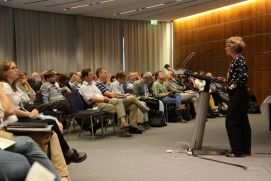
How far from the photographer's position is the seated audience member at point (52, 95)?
666 cm

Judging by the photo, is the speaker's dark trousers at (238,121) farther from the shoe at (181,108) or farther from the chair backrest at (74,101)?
the shoe at (181,108)

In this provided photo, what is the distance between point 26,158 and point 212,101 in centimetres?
730

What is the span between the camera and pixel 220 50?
12.2 meters

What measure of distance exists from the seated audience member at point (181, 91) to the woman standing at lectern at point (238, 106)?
12.7 feet

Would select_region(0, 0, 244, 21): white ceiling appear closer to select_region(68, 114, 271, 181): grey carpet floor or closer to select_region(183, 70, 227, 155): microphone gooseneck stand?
select_region(68, 114, 271, 181): grey carpet floor

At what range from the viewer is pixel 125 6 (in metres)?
11.2

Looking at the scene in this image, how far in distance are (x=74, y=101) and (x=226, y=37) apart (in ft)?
23.5

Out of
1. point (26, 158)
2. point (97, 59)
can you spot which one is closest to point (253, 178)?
point (26, 158)

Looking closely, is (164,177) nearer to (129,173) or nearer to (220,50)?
(129,173)

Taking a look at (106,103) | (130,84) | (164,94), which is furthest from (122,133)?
(130,84)

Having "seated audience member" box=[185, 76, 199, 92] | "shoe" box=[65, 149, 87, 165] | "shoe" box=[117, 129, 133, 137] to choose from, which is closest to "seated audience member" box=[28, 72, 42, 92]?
"shoe" box=[117, 129, 133, 137]

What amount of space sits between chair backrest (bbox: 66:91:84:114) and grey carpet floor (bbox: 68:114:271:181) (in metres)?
0.48

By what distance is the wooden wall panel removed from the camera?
10648 millimetres

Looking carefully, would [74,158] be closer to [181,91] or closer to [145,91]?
[145,91]
